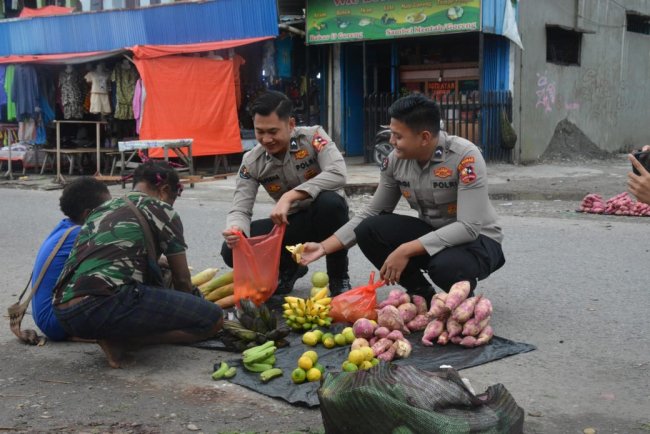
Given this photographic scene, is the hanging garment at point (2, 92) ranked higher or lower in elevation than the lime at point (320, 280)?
higher

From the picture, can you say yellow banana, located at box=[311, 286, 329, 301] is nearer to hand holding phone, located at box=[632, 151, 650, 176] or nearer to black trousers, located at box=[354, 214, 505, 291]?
black trousers, located at box=[354, 214, 505, 291]

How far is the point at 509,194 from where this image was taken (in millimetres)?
11664

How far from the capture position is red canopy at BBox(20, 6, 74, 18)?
1952cm

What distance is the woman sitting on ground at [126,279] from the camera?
3928mm

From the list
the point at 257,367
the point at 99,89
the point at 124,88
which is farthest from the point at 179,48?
the point at 257,367

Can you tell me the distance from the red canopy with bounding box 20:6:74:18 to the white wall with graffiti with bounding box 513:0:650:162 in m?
11.3

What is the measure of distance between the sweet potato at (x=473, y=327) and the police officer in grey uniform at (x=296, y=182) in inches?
54.2

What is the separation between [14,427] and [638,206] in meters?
7.63

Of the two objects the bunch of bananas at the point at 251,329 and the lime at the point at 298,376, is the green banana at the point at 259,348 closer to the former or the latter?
the bunch of bananas at the point at 251,329

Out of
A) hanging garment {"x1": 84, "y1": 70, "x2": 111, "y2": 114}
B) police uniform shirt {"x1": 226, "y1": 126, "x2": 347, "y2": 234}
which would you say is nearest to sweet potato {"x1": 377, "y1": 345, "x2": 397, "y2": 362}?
police uniform shirt {"x1": 226, "y1": 126, "x2": 347, "y2": 234}

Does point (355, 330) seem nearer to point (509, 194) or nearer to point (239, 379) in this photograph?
point (239, 379)

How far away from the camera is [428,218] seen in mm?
4949

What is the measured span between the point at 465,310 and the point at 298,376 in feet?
3.47

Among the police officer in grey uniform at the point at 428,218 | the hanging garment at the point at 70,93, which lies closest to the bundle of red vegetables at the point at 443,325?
the police officer in grey uniform at the point at 428,218
